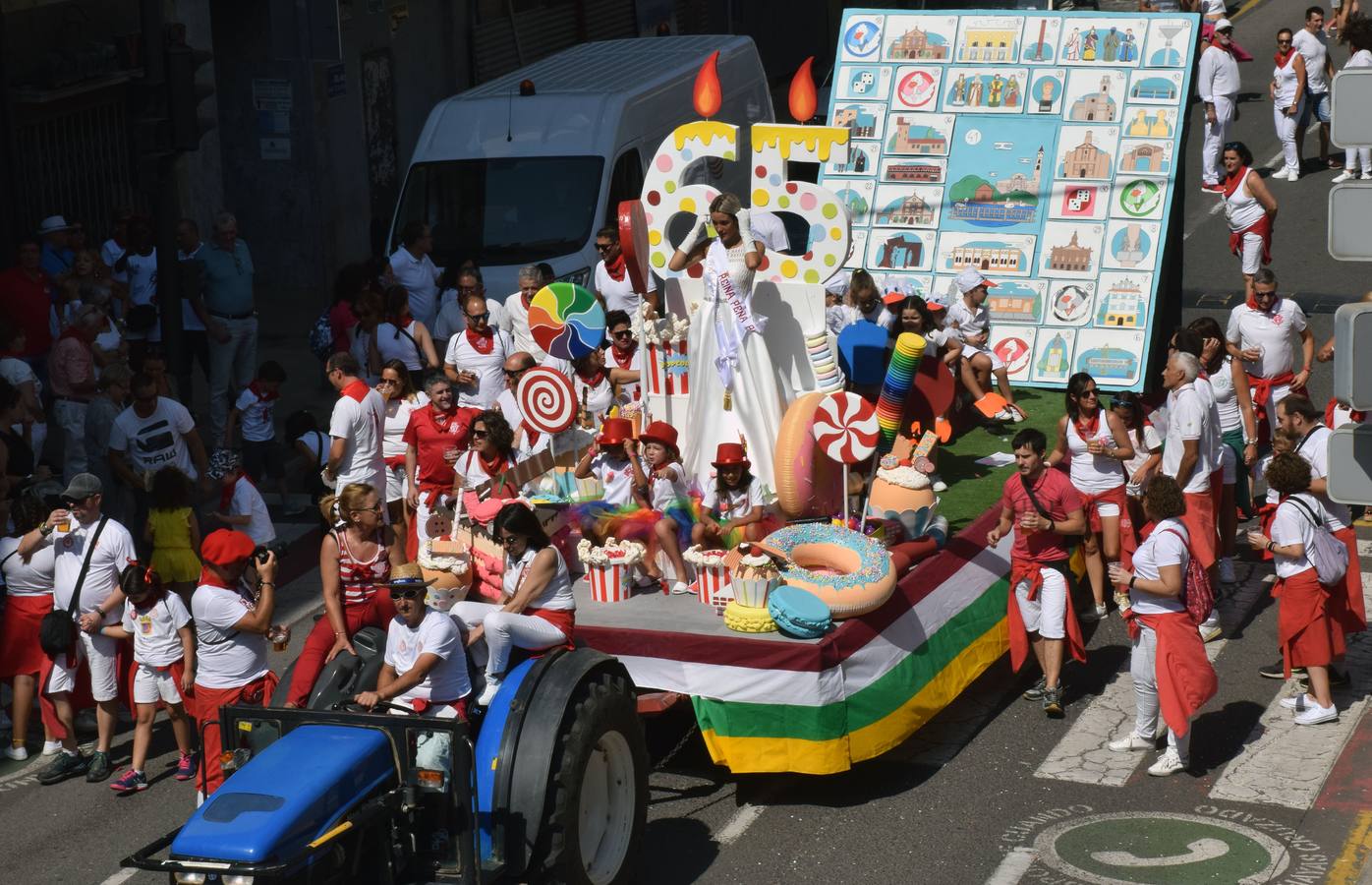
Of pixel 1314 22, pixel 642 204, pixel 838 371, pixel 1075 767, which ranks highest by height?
pixel 1314 22

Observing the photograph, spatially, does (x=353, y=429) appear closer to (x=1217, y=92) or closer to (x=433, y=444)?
(x=433, y=444)

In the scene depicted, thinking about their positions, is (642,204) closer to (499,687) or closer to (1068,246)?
(499,687)

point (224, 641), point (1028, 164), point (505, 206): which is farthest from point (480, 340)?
point (1028, 164)

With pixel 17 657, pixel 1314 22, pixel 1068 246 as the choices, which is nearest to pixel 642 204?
pixel 17 657

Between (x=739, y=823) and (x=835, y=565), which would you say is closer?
(x=739, y=823)

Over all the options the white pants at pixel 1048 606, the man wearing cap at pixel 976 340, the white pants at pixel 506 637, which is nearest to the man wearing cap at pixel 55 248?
the man wearing cap at pixel 976 340

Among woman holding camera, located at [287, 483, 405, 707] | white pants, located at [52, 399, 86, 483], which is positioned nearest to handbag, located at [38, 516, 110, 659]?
woman holding camera, located at [287, 483, 405, 707]

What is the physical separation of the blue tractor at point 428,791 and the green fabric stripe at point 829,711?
1.04 meters

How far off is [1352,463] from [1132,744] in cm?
456

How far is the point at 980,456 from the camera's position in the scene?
44.7ft

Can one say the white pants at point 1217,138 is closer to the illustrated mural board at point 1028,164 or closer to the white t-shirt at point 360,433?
the illustrated mural board at point 1028,164

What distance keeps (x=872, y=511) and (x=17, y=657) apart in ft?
16.9

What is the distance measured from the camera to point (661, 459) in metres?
10.8

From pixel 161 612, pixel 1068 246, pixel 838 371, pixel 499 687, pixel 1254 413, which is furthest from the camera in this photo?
pixel 1068 246
